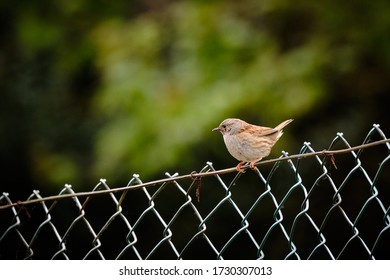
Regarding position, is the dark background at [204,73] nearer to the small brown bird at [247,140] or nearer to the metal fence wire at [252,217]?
the metal fence wire at [252,217]

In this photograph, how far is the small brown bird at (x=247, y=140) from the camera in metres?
3.39

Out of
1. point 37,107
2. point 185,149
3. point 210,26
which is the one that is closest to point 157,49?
point 210,26

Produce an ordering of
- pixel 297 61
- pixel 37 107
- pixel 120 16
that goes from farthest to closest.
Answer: pixel 37 107
pixel 120 16
pixel 297 61

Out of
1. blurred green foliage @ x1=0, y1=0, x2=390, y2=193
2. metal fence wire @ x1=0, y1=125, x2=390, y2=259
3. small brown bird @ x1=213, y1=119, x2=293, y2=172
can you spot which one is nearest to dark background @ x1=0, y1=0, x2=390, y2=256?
blurred green foliage @ x1=0, y1=0, x2=390, y2=193

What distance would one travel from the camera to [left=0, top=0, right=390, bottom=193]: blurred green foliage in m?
5.06

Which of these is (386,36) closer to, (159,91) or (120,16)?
(159,91)

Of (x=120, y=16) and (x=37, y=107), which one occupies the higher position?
(x=120, y=16)

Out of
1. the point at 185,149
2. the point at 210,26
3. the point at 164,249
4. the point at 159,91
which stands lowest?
the point at 164,249

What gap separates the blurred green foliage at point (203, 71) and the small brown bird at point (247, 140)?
1.28 m

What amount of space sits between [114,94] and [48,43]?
1473mm

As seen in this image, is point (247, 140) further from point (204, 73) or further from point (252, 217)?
point (252, 217)

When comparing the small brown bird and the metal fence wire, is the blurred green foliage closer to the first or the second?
the metal fence wire
